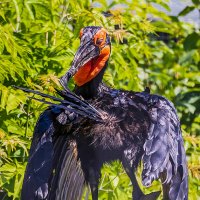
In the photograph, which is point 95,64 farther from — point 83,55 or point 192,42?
point 192,42

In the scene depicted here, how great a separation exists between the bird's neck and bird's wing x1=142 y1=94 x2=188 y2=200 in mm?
237

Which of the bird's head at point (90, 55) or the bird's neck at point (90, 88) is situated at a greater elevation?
the bird's head at point (90, 55)

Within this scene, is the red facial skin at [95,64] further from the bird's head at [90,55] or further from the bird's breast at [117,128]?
the bird's breast at [117,128]

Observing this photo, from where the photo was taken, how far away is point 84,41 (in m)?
3.30

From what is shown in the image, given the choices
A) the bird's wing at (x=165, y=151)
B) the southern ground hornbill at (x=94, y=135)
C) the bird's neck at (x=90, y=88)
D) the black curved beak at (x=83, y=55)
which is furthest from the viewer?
the bird's neck at (x=90, y=88)

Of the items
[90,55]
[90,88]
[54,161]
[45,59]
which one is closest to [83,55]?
[90,55]

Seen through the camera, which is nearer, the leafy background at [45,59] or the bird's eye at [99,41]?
the bird's eye at [99,41]

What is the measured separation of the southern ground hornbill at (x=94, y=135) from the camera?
3125 mm

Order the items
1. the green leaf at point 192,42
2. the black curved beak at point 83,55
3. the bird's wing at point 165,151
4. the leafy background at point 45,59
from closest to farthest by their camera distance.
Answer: the bird's wing at point 165,151, the black curved beak at point 83,55, the leafy background at point 45,59, the green leaf at point 192,42

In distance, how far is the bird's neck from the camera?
3373 mm

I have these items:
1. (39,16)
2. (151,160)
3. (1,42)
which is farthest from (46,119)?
(39,16)

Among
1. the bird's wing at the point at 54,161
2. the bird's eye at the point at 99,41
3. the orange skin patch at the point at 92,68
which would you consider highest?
the bird's eye at the point at 99,41

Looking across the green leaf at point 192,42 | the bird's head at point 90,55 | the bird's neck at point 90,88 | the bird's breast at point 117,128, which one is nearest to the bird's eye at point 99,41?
the bird's head at point 90,55

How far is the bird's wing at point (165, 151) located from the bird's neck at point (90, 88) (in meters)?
0.24
